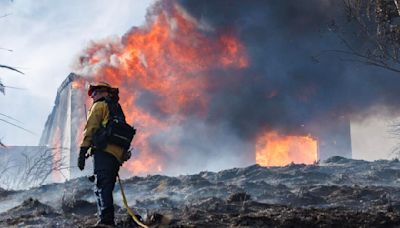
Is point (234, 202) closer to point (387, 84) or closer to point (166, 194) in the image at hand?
point (166, 194)

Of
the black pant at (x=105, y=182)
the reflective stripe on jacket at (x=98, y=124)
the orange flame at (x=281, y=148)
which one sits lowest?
the black pant at (x=105, y=182)

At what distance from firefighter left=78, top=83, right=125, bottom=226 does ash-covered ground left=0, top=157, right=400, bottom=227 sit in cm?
32

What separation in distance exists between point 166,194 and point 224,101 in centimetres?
1634

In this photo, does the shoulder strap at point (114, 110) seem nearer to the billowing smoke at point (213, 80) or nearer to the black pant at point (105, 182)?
the black pant at point (105, 182)

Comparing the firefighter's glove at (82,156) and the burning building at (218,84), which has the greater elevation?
the burning building at (218,84)

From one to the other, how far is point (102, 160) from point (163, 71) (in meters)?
22.5

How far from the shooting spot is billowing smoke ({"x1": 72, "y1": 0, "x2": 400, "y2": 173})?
2800 cm

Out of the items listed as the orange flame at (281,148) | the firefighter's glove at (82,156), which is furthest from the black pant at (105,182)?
the orange flame at (281,148)

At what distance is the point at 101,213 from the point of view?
19.8 ft

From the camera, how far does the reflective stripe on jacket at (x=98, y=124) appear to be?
6031 mm

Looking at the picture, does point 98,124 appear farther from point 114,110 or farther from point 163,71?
point 163,71

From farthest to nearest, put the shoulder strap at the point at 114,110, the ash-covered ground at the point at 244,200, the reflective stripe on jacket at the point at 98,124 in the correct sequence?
the ash-covered ground at the point at 244,200, the shoulder strap at the point at 114,110, the reflective stripe on jacket at the point at 98,124

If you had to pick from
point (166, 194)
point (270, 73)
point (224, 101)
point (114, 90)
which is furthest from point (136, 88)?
point (114, 90)

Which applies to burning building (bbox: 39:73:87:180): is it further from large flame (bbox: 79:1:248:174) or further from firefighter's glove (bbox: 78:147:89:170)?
firefighter's glove (bbox: 78:147:89:170)
